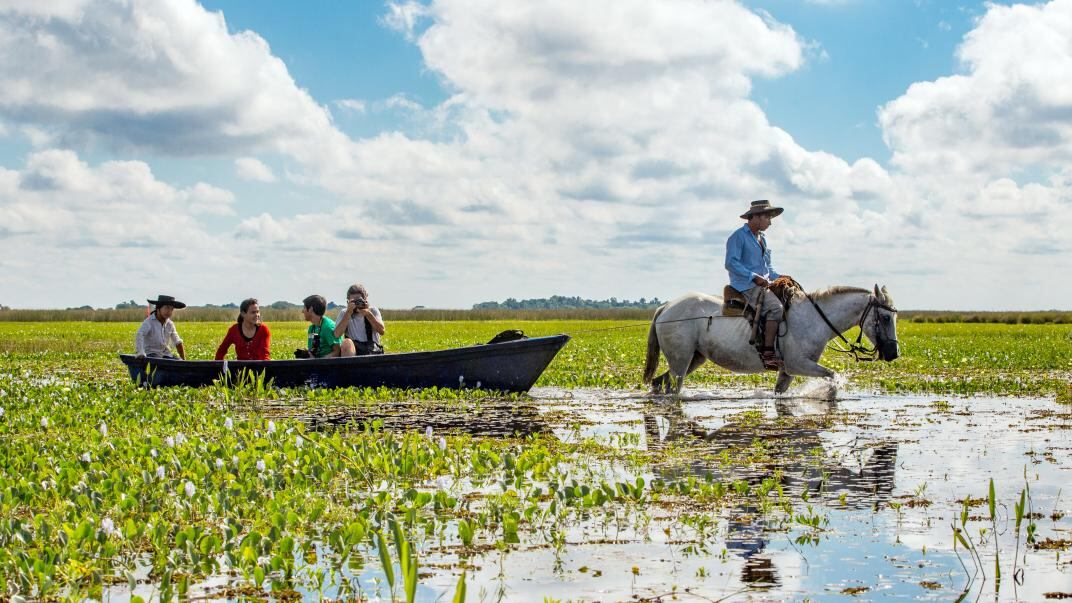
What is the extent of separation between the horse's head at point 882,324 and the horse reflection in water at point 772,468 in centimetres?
195

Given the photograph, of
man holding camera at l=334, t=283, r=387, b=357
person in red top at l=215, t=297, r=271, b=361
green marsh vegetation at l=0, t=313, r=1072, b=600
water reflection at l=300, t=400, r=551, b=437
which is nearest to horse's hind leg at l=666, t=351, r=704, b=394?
water reflection at l=300, t=400, r=551, b=437

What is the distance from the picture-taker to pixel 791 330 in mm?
14602

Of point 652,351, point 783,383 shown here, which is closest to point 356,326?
point 652,351

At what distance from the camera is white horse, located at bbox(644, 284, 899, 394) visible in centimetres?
1460

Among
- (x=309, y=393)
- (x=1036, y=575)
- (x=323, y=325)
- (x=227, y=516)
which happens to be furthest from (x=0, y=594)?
(x=323, y=325)

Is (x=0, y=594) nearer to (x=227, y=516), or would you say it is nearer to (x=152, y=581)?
(x=152, y=581)

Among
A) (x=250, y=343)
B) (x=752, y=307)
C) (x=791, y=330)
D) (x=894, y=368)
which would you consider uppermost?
(x=752, y=307)

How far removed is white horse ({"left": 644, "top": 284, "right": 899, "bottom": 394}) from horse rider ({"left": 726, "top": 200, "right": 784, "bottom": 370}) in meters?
0.19

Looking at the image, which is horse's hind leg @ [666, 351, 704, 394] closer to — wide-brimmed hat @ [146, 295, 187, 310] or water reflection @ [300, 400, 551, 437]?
Answer: water reflection @ [300, 400, 551, 437]

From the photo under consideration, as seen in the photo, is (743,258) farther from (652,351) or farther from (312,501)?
(312,501)

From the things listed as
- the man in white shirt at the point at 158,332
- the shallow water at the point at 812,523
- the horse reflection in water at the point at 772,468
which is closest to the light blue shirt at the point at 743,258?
the horse reflection in water at the point at 772,468

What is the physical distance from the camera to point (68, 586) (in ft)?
16.1

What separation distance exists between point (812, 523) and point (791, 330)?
8584 mm

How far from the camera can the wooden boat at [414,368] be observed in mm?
15484
